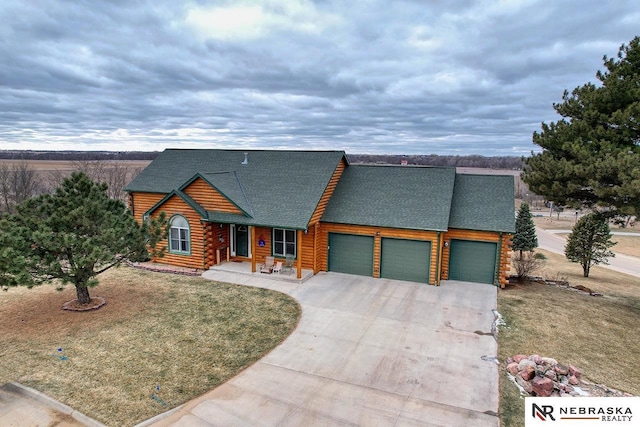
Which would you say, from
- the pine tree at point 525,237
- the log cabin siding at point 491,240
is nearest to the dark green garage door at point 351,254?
the log cabin siding at point 491,240

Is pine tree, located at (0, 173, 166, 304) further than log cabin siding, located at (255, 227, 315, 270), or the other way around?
log cabin siding, located at (255, 227, 315, 270)

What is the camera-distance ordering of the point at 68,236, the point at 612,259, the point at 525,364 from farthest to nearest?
1. the point at 612,259
2. the point at 68,236
3. the point at 525,364

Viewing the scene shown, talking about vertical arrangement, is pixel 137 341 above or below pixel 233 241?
below

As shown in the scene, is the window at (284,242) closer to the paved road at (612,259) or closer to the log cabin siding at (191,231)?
the log cabin siding at (191,231)

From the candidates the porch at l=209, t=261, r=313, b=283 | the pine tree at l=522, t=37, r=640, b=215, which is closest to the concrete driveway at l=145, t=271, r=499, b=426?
the porch at l=209, t=261, r=313, b=283

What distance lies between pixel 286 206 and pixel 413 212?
5303 mm

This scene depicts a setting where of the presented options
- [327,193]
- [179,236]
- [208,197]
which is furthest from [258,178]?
[179,236]

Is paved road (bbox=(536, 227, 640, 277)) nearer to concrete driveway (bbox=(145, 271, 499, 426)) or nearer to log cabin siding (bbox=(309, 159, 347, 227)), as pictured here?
concrete driveway (bbox=(145, 271, 499, 426))

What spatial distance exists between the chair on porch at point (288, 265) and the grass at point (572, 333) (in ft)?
26.4

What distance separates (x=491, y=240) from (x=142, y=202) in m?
16.7

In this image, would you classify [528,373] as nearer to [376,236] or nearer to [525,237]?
[376,236]

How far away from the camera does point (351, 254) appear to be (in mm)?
16672

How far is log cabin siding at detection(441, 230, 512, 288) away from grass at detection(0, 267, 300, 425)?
6871 mm

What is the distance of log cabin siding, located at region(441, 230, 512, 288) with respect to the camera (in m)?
15.2
